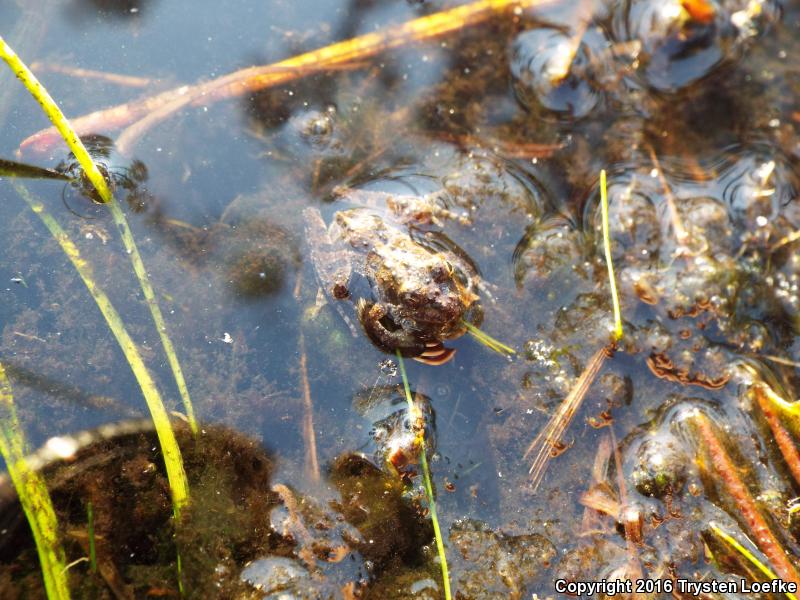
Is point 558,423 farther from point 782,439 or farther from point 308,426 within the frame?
point 308,426

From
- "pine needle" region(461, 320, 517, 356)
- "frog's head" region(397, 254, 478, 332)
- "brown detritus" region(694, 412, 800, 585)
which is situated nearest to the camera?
"brown detritus" region(694, 412, 800, 585)

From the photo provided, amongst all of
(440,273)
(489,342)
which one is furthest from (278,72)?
(489,342)

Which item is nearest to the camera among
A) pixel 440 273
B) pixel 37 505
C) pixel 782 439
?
pixel 37 505

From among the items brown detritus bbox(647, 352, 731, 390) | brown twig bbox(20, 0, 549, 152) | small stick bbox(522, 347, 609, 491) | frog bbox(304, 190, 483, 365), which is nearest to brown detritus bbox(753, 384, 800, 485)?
brown detritus bbox(647, 352, 731, 390)

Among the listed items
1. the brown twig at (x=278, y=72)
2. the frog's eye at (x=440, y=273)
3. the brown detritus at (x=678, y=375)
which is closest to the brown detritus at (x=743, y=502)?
the brown detritus at (x=678, y=375)

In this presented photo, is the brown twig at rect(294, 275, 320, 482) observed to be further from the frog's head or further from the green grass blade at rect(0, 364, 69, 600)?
the green grass blade at rect(0, 364, 69, 600)
